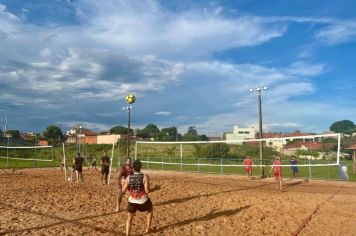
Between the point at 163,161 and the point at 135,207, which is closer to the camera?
the point at 135,207

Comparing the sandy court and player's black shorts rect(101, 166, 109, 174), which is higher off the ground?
player's black shorts rect(101, 166, 109, 174)

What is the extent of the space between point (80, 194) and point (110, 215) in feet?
13.7

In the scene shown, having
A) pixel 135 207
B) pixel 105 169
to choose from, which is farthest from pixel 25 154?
pixel 135 207

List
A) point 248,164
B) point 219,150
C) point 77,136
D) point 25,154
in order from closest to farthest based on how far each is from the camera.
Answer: point 248,164 → point 77,136 → point 219,150 → point 25,154

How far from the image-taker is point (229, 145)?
43344 mm

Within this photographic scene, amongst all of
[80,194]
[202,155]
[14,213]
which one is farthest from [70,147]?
[14,213]

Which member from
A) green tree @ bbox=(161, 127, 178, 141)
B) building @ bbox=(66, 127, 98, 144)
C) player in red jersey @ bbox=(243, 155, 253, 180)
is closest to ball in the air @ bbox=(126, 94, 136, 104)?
building @ bbox=(66, 127, 98, 144)

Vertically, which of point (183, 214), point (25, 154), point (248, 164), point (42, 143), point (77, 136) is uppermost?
point (42, 143)

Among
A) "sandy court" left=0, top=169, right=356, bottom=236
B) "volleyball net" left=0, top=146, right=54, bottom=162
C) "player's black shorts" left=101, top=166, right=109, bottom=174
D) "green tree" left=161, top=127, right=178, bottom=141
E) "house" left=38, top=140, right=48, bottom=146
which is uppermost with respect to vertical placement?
"green tree" left=161, top=127, right=178, bottom=141

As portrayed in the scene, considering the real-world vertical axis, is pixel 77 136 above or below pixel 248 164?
above

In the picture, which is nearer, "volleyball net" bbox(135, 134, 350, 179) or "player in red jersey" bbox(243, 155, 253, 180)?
"player in red jersey" bbox(243, 155, 253, 180)

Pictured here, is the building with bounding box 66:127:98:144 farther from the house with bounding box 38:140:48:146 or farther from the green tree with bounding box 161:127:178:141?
the green tree with bounding box 161:127:178:141

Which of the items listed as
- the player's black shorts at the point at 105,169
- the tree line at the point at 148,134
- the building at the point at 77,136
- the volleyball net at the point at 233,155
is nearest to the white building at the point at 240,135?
the tree line at the point at 148,134

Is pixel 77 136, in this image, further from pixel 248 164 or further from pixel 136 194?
pixel 136 194
